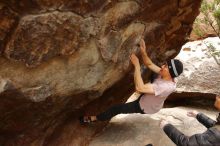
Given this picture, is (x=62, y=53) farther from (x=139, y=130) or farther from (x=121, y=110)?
(x=139, y=130)

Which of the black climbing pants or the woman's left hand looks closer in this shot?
the woman's left hand

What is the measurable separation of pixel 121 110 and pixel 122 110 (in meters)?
0.02

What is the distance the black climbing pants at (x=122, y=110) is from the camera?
7.46 meters

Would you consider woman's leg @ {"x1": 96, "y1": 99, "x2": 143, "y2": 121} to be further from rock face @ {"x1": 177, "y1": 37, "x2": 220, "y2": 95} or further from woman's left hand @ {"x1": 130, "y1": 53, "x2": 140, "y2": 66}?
rock face @ {"x1": 177, "y1": 37, "x2": 220, "y2": 95}

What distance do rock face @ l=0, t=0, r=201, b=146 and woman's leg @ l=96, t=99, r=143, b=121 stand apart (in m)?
0.38

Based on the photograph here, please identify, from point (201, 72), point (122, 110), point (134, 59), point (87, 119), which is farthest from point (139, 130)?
point (201, 72)

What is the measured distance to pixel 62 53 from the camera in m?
5.82

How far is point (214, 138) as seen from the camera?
6.37 m

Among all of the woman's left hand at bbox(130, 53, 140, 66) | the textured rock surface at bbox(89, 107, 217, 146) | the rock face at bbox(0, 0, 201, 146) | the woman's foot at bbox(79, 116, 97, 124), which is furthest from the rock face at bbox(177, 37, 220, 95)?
the woman's left hand at bbox(130, 53, 140, 66)

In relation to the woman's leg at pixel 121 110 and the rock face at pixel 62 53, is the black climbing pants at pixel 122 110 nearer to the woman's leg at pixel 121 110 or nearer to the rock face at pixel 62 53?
the woman's leg at pixel 121 110

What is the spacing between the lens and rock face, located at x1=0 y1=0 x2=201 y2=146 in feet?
17.4

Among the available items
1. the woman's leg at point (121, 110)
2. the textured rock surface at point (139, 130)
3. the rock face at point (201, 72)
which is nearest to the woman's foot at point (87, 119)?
the woman's leg at point (121, 110)

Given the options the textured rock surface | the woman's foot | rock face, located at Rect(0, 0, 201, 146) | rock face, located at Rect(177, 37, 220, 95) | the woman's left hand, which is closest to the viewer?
rock face, located at Rect(0, 0, 201, 146)

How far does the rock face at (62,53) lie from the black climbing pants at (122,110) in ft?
1.24
